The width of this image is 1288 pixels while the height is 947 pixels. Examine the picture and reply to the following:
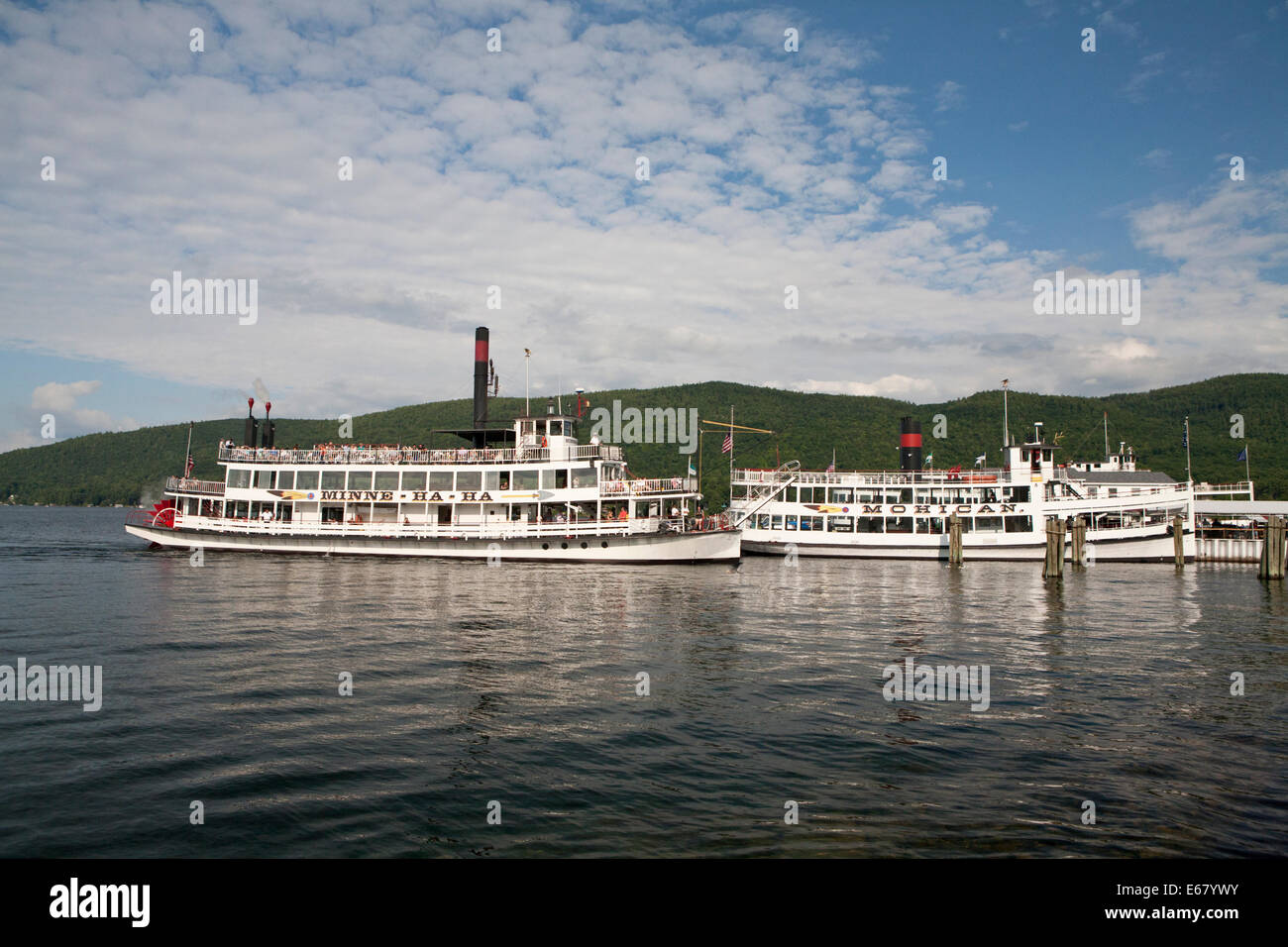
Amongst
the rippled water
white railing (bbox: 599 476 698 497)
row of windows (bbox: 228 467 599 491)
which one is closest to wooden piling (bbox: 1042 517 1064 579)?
the rippled water

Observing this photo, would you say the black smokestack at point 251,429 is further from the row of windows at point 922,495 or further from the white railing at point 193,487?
the row of windows at point 922,495

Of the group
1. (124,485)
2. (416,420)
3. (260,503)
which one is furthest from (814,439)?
(124,485)

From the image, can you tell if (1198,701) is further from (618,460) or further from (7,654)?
(618,460)

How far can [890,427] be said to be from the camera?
132 m

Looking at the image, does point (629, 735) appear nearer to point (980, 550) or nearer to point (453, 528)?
point (453, 528)

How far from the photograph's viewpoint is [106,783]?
1104cm

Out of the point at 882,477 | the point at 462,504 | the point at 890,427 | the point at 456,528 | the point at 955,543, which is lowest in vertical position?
the point at 955,543

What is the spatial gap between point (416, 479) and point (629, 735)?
39525 millimetres

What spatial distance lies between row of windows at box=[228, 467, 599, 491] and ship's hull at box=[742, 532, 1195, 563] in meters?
18.5

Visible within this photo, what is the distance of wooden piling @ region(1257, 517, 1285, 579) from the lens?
141 ft
